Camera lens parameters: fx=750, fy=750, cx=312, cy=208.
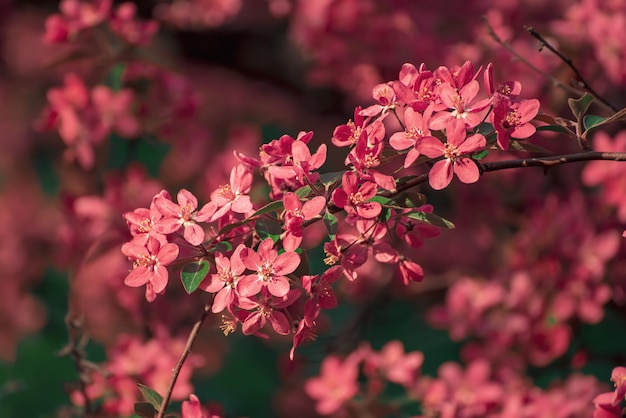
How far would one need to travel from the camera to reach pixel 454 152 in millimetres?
665

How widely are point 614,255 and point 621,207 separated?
5.6 inches

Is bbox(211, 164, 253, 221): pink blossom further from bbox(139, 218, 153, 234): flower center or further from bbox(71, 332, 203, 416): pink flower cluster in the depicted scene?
bbox(71, 332, 203, 416): pink flower cluster

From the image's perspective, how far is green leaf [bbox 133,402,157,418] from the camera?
29.0 inches

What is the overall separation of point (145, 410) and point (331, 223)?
27 centimetres

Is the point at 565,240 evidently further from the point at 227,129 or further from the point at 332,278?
the point at 227,129

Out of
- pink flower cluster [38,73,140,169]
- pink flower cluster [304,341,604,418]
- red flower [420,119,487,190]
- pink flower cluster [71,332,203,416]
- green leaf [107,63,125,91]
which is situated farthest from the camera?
pink flower cluster [38,73,140,169]

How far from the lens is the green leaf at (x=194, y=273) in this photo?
2.20ft

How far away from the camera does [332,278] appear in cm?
69

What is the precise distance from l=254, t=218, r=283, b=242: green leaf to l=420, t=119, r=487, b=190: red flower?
0.15m

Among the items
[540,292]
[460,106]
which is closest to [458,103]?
[460,106]

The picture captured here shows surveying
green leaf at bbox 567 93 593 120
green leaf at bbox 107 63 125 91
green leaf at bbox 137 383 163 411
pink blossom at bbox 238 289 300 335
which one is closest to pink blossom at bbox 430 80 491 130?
green leaf at bbox 567 93 593 120

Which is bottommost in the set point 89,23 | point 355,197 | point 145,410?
point 145,410

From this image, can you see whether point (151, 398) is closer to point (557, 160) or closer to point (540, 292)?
→ point (557, 160)

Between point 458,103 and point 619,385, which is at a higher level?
point 458,103
